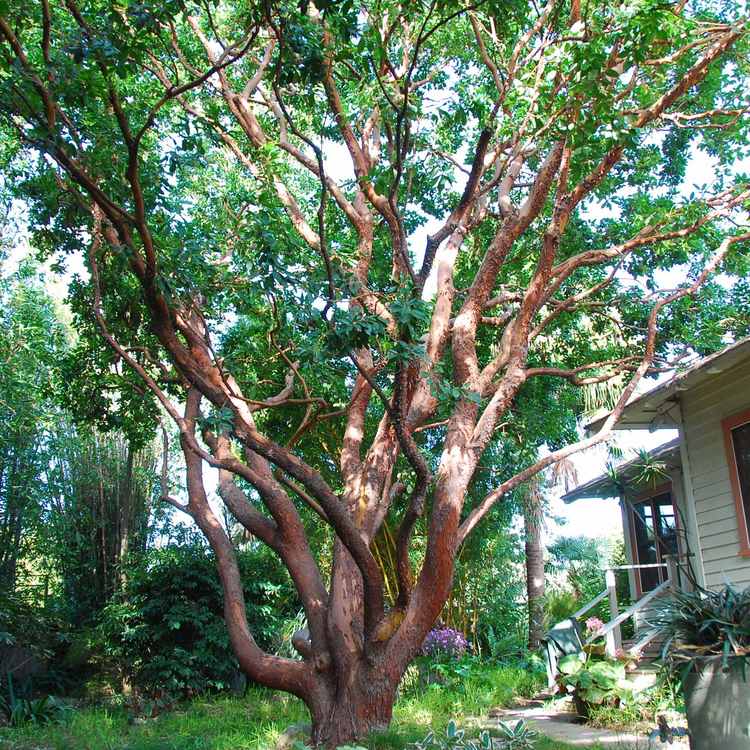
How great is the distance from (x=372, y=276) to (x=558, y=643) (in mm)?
5654

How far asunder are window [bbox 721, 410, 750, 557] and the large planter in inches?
146

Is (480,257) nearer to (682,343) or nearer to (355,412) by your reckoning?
(682,343)

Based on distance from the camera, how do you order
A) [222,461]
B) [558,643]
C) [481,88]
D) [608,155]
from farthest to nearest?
[558,643]
[481,88]
[608,155]
[222,461]

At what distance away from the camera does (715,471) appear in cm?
894

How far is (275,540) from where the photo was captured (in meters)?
7.51

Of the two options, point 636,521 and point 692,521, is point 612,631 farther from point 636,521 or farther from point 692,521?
point 636,521

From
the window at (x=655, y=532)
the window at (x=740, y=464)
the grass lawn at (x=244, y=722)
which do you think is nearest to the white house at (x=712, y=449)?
the window at (x=740, y=464)

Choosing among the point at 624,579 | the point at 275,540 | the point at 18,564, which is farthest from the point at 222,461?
the point at 624,579

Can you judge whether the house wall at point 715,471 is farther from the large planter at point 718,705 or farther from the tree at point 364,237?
the large planter at point 718,705

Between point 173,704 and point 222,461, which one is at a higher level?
point 222,461

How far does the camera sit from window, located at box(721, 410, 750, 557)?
27.3 feet

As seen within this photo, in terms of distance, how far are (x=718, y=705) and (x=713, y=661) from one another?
0.27 metres

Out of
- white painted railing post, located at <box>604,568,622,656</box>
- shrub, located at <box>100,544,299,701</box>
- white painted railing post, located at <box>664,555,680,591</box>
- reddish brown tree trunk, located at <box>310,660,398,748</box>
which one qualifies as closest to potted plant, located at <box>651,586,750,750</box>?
reddish brown tree trunk, located at <box>310,660,398,748</box>

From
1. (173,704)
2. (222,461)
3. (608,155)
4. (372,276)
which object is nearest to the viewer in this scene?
(222,461)
